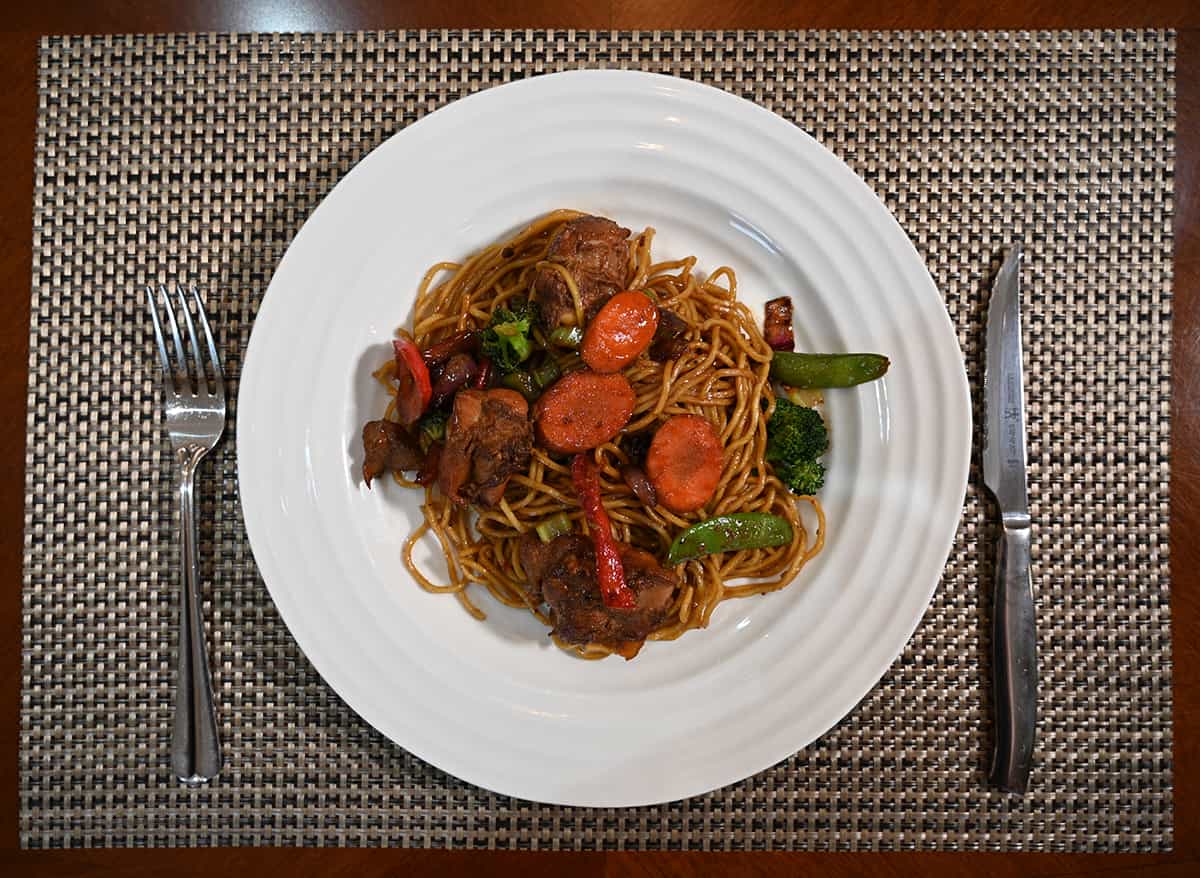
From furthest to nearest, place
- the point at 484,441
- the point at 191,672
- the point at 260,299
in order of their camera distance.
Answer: the point at 260,299 → the point at 191,672 → the point at 484,441

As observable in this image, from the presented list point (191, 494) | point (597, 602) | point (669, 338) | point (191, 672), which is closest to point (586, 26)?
point (669, 338)

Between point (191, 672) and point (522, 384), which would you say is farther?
point (191, 672)

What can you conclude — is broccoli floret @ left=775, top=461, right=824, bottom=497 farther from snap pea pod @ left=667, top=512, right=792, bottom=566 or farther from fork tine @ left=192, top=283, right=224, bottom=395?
fork tine @ left=192, top=283, right=224, bottom=395

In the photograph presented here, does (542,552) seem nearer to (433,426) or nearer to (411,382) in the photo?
(433,426)

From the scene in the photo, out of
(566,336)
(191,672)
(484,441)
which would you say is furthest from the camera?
(191,672)

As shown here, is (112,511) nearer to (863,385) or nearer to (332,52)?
(332,52)

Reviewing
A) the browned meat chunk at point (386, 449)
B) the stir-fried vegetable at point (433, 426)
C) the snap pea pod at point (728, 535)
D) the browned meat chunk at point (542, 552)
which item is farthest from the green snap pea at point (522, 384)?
the snap pea pod at point (728, 535)

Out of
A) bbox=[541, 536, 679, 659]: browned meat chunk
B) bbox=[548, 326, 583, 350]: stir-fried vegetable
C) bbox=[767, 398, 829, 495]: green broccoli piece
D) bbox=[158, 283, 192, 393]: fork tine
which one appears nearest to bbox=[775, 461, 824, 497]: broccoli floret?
bbox=[767, 398, 829, 495]: green broccoli piece
